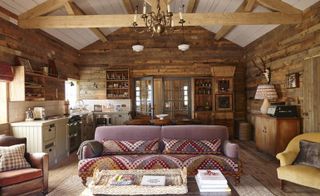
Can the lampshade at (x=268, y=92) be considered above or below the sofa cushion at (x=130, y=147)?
above


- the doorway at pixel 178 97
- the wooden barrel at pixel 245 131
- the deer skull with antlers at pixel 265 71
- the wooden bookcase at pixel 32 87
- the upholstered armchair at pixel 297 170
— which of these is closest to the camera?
the upholstered armchair at pixel 297 170

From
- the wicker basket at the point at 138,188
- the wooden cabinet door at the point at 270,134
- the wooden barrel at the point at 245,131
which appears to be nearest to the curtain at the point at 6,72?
the wicker basket at the point at 138,188

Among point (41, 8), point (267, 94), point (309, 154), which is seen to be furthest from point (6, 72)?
point (267, 94)

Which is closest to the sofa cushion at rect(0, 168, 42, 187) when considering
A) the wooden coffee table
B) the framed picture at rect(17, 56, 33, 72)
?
the wooden coffee table

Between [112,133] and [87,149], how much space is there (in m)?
0.62

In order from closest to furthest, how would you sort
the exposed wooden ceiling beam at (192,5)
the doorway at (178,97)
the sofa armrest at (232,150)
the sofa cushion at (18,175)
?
the sofa cushion at (18,175), the sofa armrest at (232,150), the exposed wooden ceiling beam at (192,5), the doorway at (178,97)

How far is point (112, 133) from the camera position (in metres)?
4.54

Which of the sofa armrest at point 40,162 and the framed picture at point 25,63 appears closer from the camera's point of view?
the sofa armrest at point 40,162

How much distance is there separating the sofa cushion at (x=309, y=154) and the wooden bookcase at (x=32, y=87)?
5.00m

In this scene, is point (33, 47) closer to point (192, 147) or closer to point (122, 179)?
point (192, 147)

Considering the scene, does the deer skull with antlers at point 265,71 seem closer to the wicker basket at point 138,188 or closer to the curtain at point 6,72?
the wicker basket at point 138,188

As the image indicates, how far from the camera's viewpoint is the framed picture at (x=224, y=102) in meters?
8.32

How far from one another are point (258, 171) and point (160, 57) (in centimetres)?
521

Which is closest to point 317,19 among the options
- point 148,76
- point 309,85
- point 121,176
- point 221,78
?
point 309,85
